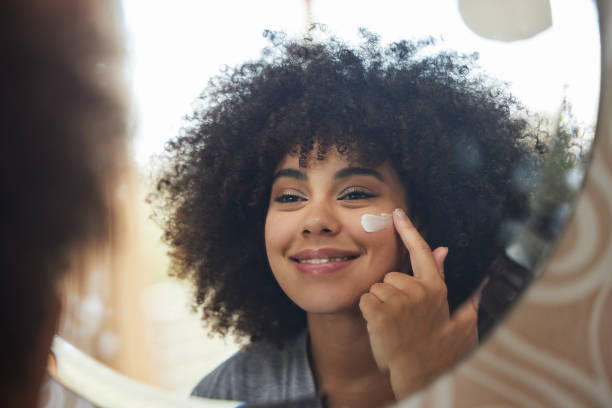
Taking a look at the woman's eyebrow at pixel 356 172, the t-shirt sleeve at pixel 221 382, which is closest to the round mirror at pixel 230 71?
the t-shirt sleeve at pixel 221 382

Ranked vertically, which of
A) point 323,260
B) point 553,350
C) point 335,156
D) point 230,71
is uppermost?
point 230,71

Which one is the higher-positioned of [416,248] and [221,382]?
[416,248]

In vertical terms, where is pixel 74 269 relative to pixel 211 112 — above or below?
below

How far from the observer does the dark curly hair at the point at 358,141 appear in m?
0.45

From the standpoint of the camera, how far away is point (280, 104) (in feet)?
1.50

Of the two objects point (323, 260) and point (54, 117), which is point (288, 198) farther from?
point (54, 117)

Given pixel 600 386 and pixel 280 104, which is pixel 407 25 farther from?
pixel 600 386

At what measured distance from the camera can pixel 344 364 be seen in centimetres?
49

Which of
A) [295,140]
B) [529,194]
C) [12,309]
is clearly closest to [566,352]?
[529,194]

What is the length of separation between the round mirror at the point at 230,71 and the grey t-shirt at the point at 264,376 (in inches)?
0.8

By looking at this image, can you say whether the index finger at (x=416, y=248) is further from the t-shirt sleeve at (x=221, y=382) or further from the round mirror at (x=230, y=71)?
the t-shirt sleeve at (x=221, y=382)

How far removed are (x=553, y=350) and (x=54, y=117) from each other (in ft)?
2.43

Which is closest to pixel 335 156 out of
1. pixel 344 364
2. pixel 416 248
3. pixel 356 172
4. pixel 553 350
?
pixel 356 172

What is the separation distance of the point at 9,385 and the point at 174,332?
0.88ft
